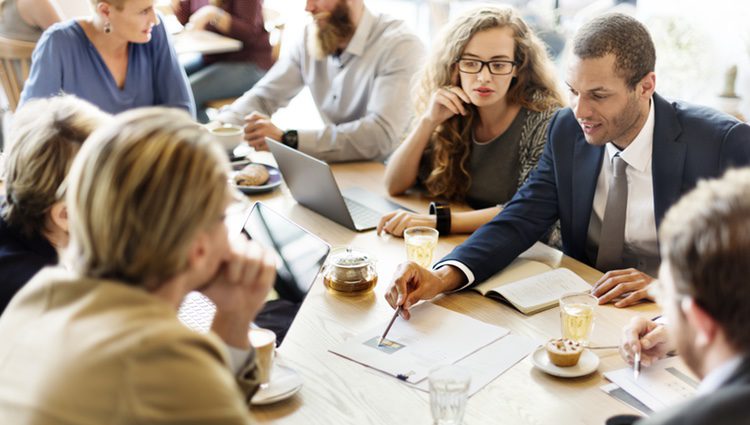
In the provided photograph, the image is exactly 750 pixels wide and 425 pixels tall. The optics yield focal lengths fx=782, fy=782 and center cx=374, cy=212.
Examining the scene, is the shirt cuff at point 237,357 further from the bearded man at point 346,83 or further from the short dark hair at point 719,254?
the bearded man at point 346,83

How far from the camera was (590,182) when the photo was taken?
2.10m

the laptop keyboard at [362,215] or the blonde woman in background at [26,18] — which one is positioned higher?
the blonde woman in background at [26,18]

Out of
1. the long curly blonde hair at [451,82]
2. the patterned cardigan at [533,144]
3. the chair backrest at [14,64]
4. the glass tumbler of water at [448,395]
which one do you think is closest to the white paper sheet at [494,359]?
the glass tumbler of water at [448,395]

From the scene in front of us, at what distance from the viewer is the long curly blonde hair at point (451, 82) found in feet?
8.17

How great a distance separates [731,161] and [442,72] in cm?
99

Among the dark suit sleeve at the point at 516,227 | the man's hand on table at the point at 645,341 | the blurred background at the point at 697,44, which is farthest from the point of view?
the blurred background at the point at 697,44

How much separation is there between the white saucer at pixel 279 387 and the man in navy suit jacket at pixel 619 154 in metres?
0.47

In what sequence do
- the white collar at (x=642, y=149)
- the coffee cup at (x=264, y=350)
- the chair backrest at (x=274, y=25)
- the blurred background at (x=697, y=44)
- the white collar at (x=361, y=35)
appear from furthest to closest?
the chair backrest at (x=274, y=25)
the blurred background at (x=697, y=44)
the white collar at (x=361, y=35)
the white collar at (x=642, y=149)
the coffee cup at (x=264, y=350)

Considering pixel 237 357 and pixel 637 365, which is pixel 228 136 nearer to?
pixel 237 357

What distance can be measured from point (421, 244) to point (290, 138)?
3.45 feet

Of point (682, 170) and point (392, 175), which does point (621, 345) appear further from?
point (392, 175)

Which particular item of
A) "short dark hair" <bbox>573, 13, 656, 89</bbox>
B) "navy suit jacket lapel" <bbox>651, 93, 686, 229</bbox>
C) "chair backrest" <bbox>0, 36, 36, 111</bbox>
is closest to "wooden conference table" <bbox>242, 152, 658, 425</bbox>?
"navy suit jacket lapel" <bbox>651, 93, 686, 229</bbox>

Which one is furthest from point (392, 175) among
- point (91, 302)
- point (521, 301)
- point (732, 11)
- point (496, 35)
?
point (732, 11)

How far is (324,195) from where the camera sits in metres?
2.22
